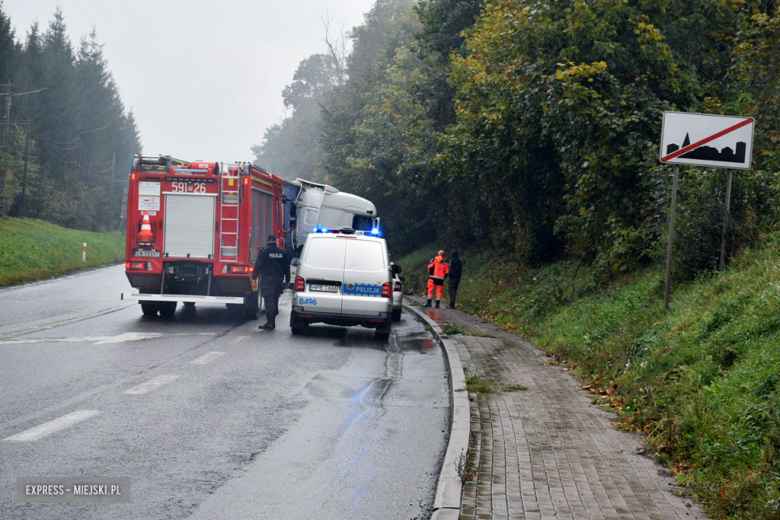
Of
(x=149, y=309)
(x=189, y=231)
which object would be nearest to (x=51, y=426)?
(x=189, y=231)

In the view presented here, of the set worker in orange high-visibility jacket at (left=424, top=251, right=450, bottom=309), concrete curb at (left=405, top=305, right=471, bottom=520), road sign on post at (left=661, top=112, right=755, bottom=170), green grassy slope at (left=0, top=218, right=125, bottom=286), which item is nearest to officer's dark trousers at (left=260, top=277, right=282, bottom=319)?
concrete curb at (left=405, top=305, right=471, bottom=520)

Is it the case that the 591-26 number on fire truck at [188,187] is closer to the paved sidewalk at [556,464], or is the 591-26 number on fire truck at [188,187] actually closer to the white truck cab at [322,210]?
the paved sidewalk at [556,464]

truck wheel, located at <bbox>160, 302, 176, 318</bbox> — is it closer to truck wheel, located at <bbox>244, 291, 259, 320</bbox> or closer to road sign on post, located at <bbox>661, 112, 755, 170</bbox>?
truck wheel, located at <bbox>244, 291, 259, 320</bbox>

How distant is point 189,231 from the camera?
16828mm

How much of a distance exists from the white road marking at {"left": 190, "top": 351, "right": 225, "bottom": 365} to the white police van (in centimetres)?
290

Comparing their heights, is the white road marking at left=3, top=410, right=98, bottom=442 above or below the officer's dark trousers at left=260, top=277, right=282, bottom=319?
below

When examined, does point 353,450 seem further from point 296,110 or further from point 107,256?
point 296,110

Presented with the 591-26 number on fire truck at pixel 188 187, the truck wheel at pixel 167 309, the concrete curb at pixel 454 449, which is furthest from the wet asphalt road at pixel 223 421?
the 591-26 number on fire truck at pixel 188 187

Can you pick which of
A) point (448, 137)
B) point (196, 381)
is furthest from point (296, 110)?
point (196, 381)

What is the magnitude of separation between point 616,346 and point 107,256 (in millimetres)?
41775

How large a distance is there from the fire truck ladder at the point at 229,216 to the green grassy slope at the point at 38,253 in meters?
13.0

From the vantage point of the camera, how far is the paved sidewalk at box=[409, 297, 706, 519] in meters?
5.37

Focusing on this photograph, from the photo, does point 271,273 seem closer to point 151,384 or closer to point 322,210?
point 151,384

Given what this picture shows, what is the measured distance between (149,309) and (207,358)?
6.23 meters
